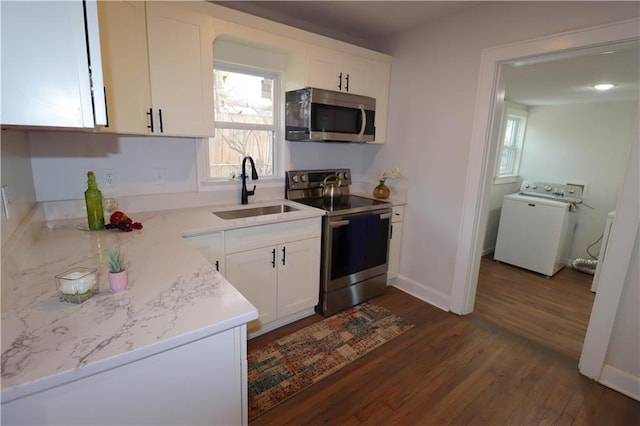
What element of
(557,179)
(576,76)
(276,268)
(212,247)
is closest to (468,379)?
(276,268)

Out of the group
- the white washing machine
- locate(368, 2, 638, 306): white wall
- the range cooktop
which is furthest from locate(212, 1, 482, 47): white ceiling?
the white washing machine

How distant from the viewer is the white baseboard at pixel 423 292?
9.23 feet

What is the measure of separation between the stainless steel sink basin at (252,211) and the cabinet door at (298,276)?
0.40m

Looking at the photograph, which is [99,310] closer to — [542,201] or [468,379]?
[468,379]

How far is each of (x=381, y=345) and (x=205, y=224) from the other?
1500mm

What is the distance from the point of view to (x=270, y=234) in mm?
2197

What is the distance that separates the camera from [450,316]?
2.69m

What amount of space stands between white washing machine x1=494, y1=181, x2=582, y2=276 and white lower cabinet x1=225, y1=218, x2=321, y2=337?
2842 mm

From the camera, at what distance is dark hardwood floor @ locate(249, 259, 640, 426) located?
1701 mm

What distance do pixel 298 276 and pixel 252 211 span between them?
65 centimetres

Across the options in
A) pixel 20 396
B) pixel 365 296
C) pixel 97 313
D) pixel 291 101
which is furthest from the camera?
pixel 365 296

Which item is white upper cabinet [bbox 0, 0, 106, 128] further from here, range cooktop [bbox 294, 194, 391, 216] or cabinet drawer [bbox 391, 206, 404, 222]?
cabinet drawer [bbox 391, 206, 404, 222]

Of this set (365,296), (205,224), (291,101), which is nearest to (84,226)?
(205,224)

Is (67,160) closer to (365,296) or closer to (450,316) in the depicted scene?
(365,296)
